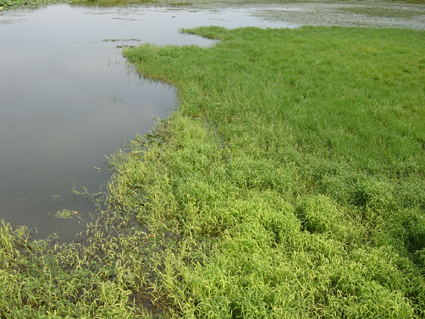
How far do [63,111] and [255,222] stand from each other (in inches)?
323

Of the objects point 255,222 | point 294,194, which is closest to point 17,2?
point 294,194

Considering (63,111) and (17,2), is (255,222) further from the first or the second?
(17,2)

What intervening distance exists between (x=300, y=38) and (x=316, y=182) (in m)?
15.6

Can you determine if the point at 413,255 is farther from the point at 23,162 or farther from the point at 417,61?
the point at 417,61

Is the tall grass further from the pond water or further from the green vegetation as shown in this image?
the green vegetation

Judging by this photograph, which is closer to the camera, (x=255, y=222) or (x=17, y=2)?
(x=255, y=222)

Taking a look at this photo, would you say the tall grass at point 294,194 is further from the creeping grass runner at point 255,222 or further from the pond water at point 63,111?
the pond water at point 63,111

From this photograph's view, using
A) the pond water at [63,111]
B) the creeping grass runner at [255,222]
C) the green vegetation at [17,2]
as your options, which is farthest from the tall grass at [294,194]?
the green vegetation at [17,2]

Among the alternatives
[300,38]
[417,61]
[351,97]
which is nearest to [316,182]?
[351,97]

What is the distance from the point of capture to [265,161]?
7.39 m

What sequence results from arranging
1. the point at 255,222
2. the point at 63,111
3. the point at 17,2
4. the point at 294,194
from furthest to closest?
the point at 17,2, the point at 63,111, the point at 294,194, the point at 255,222

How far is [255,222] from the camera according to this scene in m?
5.41

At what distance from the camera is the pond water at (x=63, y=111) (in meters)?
6.50

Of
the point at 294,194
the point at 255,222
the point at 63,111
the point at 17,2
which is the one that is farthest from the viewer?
the point at 17,2
